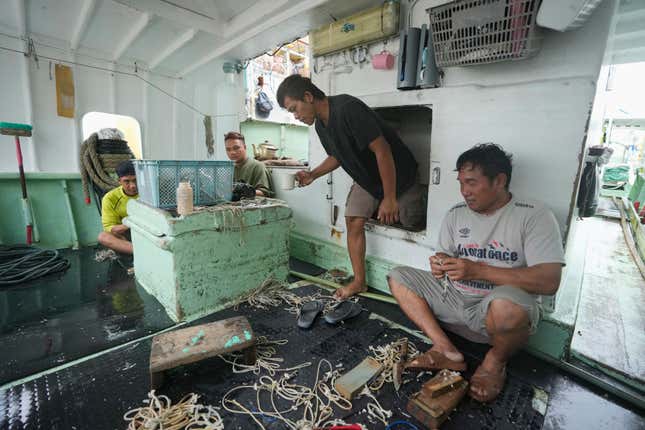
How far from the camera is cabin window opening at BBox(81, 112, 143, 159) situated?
4746 mm

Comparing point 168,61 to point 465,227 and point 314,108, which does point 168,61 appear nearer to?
point 314,108

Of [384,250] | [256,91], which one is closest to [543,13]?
[384,250]

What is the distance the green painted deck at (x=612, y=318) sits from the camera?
1.83 metres

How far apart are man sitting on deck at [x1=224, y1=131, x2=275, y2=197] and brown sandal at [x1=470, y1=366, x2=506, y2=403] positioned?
2882 millimetres

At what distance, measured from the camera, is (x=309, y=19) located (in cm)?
320

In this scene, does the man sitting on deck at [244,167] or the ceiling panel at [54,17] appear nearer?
the ceiling panel at [54,17]

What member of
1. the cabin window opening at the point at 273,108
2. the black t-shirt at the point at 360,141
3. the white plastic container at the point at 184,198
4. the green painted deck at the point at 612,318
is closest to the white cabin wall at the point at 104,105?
the cabin window opening at the point at 273,108

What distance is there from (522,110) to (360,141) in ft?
3.47

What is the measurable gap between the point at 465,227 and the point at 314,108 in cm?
141

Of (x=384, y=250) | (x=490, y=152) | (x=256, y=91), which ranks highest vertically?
(x=256, y=91)

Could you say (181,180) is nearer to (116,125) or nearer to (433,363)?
(433,363)

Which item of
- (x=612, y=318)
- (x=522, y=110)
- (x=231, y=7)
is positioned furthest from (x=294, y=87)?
(x=612, y=318)

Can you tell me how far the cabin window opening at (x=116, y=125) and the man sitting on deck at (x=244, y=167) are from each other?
6.34 ft

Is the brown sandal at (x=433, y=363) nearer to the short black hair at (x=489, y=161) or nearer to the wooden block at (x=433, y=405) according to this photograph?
the wooden block at (x=433, y=405)
